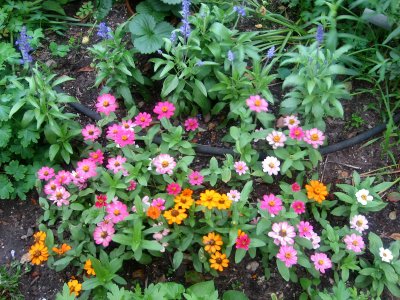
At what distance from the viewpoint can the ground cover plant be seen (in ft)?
7.75

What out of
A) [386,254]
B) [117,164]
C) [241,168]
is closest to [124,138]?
[117,164]

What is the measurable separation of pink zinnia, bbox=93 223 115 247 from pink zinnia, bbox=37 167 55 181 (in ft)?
1.46

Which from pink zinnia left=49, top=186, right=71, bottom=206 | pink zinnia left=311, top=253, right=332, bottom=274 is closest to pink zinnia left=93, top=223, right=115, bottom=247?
pink zinnia left=49, top=186, right=71, bottom=206

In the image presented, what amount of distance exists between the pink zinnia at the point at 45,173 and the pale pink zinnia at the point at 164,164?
1.82 ft

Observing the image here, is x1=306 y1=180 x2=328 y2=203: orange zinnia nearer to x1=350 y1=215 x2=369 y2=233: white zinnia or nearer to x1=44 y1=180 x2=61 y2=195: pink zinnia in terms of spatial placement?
x1=350 y1=215 x2=369 y2=233: white zinnia

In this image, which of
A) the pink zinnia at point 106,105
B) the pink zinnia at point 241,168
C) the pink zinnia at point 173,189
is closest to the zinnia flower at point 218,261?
the pink zinnia at point 173,189

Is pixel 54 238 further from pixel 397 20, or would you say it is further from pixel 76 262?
pixel 397 20

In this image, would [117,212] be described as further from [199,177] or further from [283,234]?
[283,234]

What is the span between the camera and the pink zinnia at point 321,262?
2.38m

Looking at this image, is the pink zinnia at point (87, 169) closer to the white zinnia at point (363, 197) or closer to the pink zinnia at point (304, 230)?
the pink zinnia at point (304, 230)

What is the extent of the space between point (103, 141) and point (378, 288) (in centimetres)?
173

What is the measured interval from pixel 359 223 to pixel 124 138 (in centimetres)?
128

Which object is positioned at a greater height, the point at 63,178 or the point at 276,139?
the point at 276,139

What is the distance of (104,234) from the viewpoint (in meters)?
2.35
